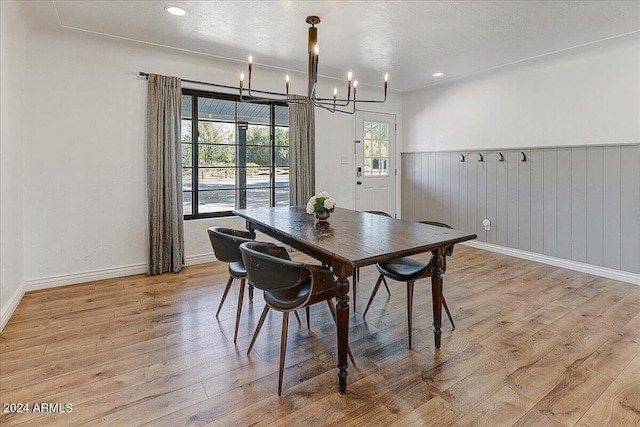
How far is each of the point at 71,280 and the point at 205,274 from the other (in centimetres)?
134

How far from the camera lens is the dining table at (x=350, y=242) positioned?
1868mm

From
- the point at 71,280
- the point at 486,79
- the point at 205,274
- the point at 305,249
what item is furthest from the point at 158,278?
the point at 486,79

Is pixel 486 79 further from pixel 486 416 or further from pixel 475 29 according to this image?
pixel 486 416

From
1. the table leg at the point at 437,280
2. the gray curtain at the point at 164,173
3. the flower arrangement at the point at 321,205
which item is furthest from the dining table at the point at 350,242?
the gray curtain at the point at 164,173

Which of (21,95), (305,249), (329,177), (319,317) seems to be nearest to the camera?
(305,249)

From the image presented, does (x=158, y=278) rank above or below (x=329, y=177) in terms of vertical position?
below

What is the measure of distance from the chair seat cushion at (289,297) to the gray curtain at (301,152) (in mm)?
2849

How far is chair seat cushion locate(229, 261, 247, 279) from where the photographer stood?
251 centimetres

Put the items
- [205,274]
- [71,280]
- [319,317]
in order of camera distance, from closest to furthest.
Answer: [319,317] → [71,280] → [205,274]

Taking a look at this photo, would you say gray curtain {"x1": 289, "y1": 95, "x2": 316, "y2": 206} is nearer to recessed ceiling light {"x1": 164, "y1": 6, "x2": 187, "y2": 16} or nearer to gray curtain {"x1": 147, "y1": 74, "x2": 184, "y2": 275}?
gray curtain {"x1": 147, "y1": 74, "x2": 184, "y2": 275}

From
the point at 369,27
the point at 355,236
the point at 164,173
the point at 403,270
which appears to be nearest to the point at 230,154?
the point at 164,173

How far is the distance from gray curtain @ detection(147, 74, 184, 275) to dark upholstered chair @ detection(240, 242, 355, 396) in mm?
2354

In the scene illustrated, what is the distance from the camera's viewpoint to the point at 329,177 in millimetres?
5457

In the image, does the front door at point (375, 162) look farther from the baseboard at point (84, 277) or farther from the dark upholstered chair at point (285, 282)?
the dark upholstered chair at point (285, 282)
